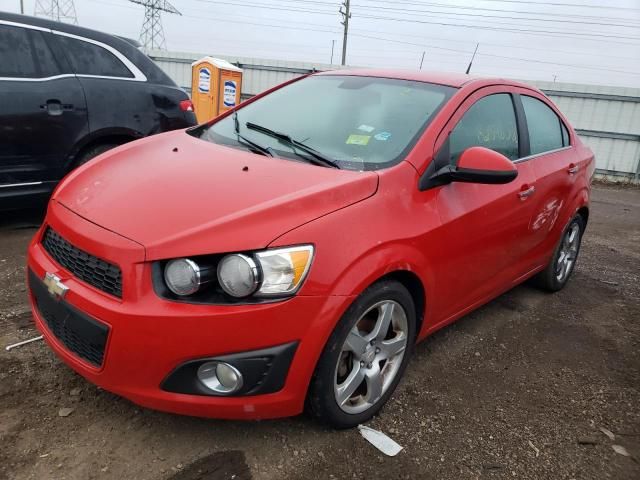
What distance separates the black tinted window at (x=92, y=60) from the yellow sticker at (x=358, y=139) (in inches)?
119

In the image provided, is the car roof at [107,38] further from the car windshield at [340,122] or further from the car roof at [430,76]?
the car roof at [430,76]

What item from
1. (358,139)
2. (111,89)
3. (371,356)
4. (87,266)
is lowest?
(371,356)

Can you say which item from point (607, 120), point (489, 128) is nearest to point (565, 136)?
point (489, 128)

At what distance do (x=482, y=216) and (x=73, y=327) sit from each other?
203 cm

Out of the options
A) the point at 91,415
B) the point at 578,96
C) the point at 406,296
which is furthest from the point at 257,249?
the point at 578,96

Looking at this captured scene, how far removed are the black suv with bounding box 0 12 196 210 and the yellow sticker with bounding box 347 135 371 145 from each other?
2.82 metres

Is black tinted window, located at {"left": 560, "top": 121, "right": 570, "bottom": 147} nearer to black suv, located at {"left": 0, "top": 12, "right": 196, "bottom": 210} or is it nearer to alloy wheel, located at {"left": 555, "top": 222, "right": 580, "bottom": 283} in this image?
alloy wheel, located at {"left": 555, "top": 222, "right": 580, "bottom": 283}

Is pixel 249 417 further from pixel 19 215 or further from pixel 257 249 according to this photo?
pixel 19 215

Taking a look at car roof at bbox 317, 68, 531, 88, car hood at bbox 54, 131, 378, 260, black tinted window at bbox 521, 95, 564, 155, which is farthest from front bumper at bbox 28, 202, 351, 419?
black tinted window at bbox 521, 95, 564, 155

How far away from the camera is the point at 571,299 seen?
14.5 feet

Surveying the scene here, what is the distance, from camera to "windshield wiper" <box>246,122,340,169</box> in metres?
2.54

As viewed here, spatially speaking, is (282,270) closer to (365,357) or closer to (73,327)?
(365,357)

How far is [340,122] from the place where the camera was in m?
2.90

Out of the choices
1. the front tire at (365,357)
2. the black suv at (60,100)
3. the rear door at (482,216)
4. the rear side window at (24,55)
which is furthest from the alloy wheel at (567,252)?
the rear side window at (24,55)
